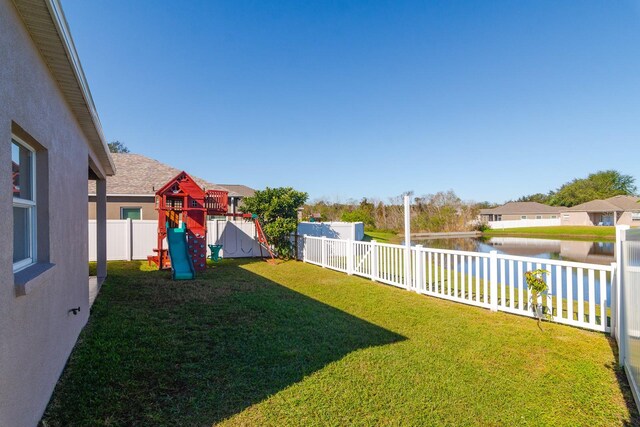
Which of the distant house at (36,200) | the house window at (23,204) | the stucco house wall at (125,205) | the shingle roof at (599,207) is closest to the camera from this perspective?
the distant house at (36,200)

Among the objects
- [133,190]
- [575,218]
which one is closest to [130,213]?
[133,190]

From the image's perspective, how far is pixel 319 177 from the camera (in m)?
27.7

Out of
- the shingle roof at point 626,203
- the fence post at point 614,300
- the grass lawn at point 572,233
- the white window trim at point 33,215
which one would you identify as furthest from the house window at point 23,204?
the shingle roof at point 626,203

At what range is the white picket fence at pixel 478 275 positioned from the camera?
4.82m

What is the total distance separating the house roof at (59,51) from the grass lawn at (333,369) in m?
2.99

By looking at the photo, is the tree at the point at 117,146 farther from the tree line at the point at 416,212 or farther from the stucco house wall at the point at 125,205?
the stucco house wall at the point at 125,205

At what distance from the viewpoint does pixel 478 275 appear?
6.01 metres

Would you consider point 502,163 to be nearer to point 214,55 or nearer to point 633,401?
point 214,55

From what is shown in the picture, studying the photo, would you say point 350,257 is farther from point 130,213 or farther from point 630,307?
point 130,213

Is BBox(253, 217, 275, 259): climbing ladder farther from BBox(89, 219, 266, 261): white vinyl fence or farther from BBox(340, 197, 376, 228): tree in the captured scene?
BBox(340, 197, 376, 228): tree

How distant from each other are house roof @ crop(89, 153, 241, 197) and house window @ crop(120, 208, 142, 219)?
0.81 meters

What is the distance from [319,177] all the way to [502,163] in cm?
1480

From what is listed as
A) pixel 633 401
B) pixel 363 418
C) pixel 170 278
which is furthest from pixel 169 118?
pixel 633 401

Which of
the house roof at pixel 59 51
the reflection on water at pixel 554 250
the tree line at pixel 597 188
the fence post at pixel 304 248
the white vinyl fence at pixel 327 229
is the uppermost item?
the tree line at pixel 597 188
